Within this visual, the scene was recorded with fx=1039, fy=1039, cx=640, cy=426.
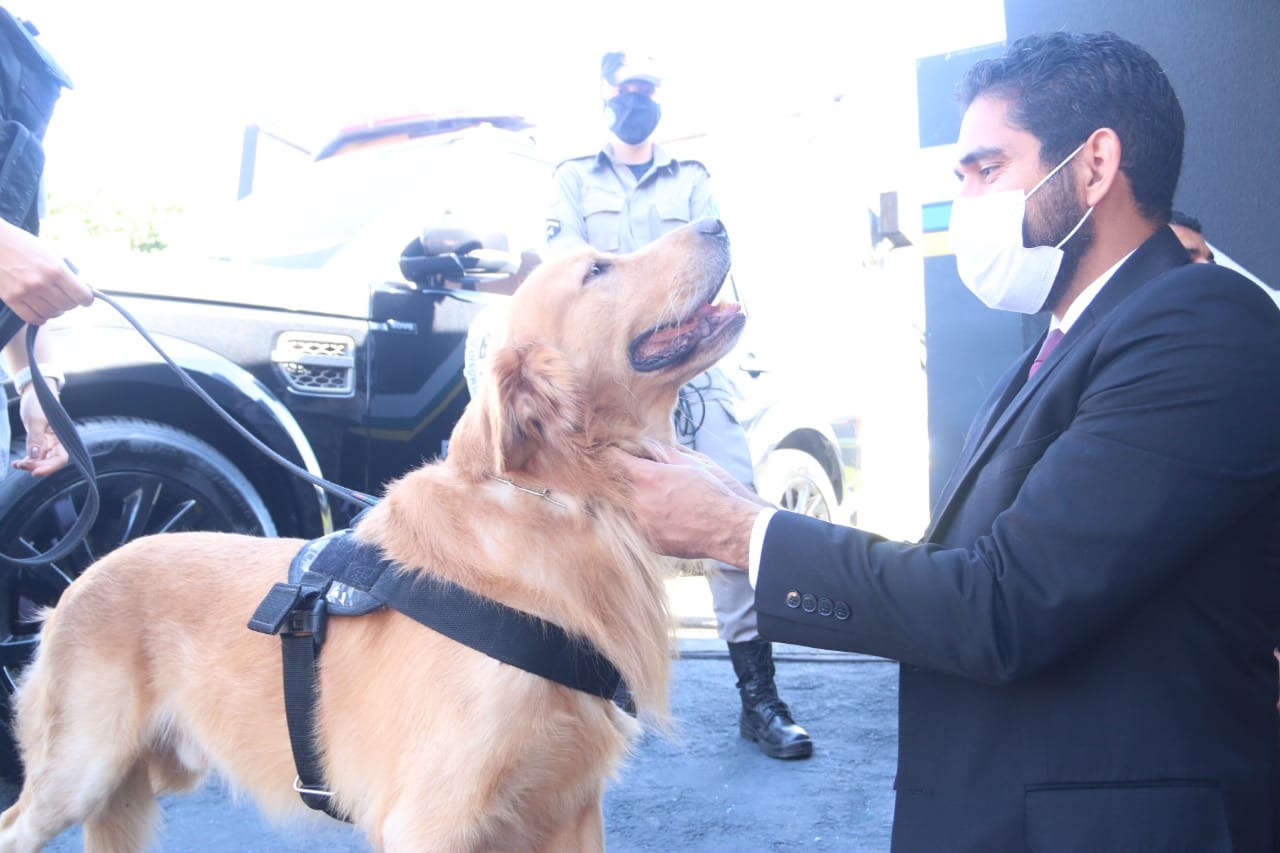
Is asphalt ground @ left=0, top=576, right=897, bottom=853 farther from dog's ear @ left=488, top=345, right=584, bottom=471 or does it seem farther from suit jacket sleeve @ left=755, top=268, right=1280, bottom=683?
suit jacket sleeve @ left=755, top=268, right=1280, bottom=683

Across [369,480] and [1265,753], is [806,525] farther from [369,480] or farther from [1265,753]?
[369,480]

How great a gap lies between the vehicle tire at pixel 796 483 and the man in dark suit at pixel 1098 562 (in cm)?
375

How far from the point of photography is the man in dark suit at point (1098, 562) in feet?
5.18

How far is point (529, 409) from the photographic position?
2.28 metres

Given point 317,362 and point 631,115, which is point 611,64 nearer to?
point 631,115

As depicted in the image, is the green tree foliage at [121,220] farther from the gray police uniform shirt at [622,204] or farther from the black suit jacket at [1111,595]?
the black suit jacket at [1111,595]

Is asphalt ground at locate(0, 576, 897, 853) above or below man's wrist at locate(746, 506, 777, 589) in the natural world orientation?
below

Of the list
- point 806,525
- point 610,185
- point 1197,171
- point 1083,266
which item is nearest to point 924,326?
point 1197,171

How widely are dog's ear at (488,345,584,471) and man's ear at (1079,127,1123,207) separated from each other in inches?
44.8

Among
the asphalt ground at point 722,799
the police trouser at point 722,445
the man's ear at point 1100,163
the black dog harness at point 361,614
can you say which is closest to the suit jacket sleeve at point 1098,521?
the man's ear at point 1100,163

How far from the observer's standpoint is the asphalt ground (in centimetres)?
331

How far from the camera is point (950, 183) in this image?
14.8 ft

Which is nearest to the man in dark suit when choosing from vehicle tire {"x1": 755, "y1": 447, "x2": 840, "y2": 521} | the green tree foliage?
vehicle tire {"x1": 755, "y1": 447, "x2": 840, "y2": 521}

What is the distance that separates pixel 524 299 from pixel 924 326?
8.55ft
